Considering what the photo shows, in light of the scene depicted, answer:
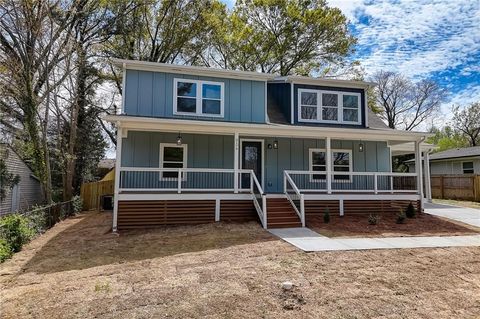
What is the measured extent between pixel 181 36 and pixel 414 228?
1855 centimetres

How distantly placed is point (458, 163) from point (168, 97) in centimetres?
2135

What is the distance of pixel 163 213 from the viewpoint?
10.4 m

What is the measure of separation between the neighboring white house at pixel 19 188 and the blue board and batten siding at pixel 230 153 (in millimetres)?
7001

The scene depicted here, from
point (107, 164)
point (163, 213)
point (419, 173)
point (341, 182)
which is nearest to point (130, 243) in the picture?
point (163, 213)

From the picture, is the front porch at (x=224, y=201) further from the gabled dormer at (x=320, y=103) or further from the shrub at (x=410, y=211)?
the gabled dormer at (x=320, y=103)

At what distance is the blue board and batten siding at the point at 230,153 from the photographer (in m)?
12.0

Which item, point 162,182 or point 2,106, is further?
point 2,106

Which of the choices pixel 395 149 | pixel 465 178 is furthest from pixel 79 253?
pixel 465 178

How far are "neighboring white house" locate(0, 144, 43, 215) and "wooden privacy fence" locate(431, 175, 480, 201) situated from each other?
2363 cm

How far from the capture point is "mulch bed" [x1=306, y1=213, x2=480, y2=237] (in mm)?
9117

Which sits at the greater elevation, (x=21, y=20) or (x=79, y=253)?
(x=21, y=20)

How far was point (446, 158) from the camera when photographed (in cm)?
2297

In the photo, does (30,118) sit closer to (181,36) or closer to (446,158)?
(181,36)

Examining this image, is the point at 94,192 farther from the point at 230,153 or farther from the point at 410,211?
the point at 410,211
